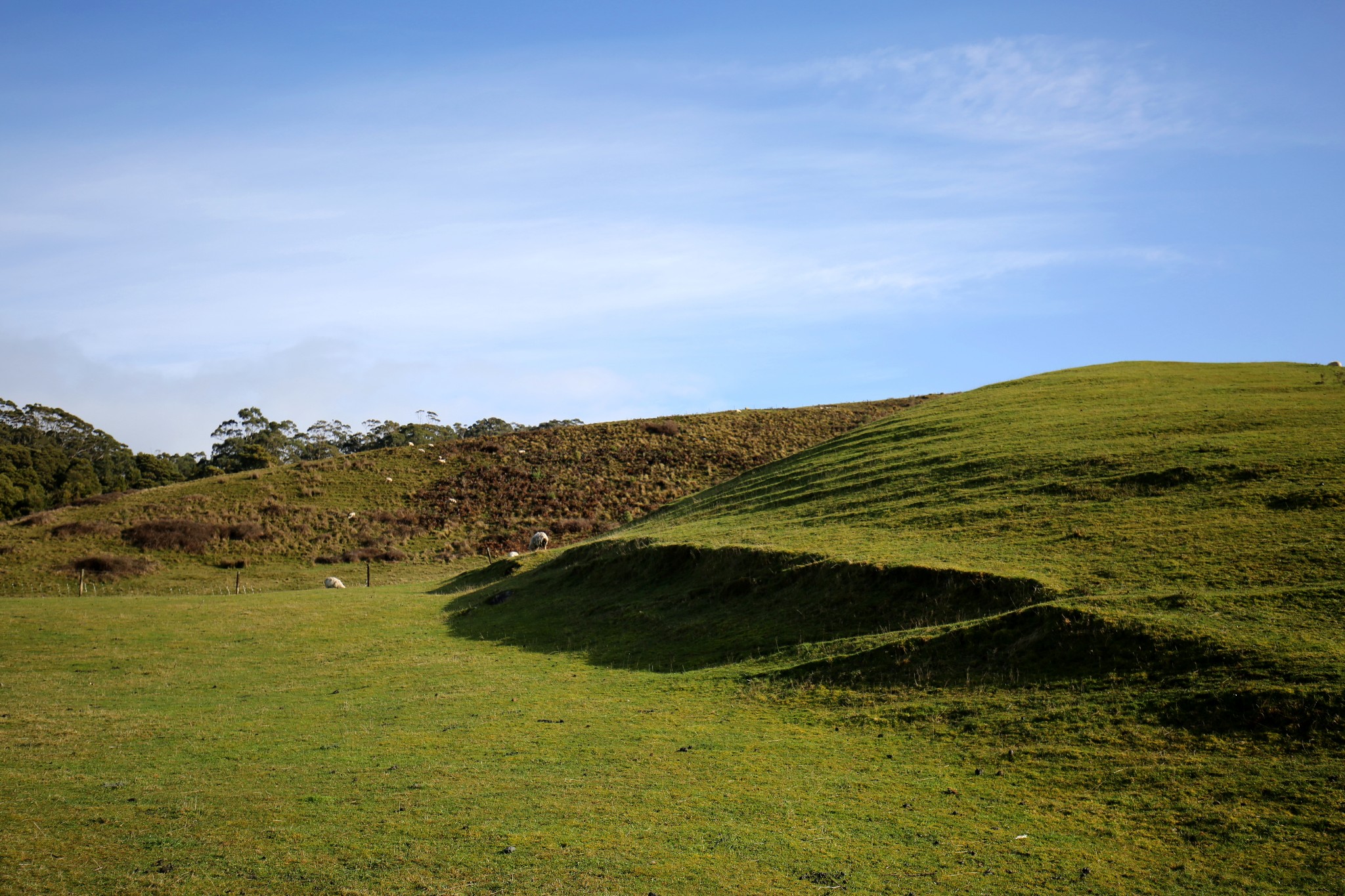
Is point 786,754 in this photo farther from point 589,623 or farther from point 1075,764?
point 589,623

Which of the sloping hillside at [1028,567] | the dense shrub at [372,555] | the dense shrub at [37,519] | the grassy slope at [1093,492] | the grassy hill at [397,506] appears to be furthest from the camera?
the dense shrub at [372,555]

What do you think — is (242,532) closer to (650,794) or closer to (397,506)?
(397,506)

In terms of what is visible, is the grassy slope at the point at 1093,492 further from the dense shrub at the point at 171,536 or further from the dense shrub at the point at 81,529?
the dense shrub at the point at 81,529

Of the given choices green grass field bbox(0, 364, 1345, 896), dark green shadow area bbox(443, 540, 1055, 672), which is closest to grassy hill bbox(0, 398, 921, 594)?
green grass field bbox(0, 364, 1345, 896)

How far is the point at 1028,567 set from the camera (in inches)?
821

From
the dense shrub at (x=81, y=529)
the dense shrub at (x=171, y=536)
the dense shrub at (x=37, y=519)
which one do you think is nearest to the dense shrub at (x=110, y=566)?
the dense shrub at (x=171, y=536)

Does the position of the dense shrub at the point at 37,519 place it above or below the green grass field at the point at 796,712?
above

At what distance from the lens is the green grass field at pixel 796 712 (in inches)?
390

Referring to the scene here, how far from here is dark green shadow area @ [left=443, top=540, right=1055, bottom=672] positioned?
20.4 metres

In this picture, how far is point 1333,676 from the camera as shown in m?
13.0

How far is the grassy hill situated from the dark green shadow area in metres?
20.7

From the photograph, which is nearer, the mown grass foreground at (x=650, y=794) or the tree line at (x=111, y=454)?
the mown grass foreground at (x=650, y=794)

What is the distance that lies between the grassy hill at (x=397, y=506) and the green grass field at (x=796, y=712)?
643 inches

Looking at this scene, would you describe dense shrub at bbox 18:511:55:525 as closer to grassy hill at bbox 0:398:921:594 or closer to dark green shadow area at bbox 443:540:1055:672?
grassy hill at bbox 0:398:921:594
